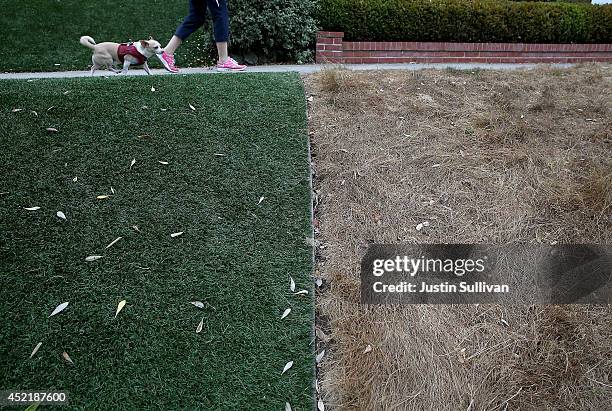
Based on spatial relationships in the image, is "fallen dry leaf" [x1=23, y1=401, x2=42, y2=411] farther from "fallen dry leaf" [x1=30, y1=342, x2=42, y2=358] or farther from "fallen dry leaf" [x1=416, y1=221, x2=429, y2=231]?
"fallen dry leaf" [x1=416, y1=221, x2=429, y2=231]

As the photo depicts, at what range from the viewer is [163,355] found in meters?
2.28

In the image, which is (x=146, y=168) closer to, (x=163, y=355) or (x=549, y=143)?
(x=163, y=355)

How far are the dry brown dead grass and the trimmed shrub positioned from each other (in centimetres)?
170

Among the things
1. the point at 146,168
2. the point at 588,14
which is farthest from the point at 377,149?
the point at 588,14

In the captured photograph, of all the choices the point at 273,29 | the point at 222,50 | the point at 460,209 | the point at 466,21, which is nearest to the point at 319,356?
the point at 460,209

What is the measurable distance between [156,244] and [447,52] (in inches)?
217

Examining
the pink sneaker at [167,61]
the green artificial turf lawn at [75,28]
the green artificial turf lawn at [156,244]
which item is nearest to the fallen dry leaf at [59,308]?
the green artificial turf lawn at [156,244]

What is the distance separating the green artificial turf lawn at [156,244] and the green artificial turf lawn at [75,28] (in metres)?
2.24

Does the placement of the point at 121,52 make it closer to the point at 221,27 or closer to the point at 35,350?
the point at 221,27

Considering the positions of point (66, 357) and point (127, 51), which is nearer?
point (66, 357)

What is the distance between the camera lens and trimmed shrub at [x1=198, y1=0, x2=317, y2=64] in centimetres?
569

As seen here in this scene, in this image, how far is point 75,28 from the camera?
22.8ft

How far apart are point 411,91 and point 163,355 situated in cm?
310

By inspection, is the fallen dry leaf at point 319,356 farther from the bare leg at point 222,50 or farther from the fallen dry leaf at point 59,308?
the bare leg at point 222,50
